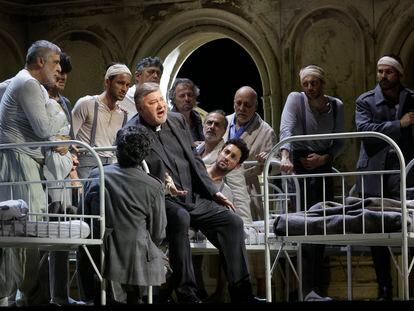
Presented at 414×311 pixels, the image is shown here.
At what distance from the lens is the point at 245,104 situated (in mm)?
8562

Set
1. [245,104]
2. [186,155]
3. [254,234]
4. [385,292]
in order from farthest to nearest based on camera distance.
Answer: [245,104]
[385,292]
[254,234]
[186,155]

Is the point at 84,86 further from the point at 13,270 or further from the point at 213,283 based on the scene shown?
the point at 13,270

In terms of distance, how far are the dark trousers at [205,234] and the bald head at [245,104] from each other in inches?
58.4

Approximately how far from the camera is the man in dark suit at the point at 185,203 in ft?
22.5

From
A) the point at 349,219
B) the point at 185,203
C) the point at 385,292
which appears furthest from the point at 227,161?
the point at 349,219

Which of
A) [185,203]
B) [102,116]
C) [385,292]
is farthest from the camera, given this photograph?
[102,116]

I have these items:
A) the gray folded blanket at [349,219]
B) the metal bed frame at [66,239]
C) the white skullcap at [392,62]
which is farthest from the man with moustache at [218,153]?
the metal bed frame at [66,239]

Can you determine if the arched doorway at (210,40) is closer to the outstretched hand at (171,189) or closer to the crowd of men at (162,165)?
the crowd of men at (162,165)

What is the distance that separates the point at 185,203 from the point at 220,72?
15.6 ft

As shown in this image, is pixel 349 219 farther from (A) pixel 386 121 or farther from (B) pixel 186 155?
(A) pixel 386 121

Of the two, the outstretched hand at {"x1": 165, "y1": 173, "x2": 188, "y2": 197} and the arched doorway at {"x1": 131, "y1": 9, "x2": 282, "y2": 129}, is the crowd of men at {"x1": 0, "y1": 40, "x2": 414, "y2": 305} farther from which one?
the arched doorway at {"x1": 131, "y1": 9, "x2": 282, "y2": 129}

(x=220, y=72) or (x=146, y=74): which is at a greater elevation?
(x=220, y=72)

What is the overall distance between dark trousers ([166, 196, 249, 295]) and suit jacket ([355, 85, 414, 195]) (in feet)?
4.02

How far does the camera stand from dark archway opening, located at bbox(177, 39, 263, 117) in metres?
11.7
